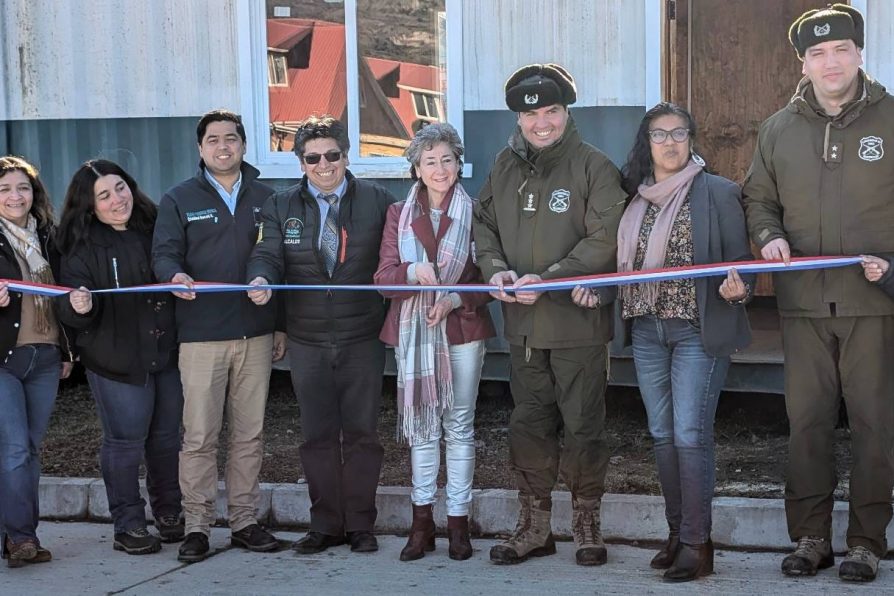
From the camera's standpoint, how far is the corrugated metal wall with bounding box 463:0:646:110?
7.93 meters

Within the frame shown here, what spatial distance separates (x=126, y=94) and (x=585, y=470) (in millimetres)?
5159

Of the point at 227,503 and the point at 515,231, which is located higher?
the point at 515,231

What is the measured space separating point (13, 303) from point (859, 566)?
13.0 ft

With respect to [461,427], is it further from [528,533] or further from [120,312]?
[120,312]

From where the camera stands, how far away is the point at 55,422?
8.80 meters

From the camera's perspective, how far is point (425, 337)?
225 inches

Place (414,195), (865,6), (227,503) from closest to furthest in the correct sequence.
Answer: (414,195), (227,503), (865,6)

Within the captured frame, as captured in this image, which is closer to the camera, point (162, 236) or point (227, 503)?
point (162, 236)

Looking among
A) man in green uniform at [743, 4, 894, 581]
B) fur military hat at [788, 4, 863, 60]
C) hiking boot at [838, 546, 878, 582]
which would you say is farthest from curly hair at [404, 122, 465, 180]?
hiking boot at [838, 546, 878, 582]

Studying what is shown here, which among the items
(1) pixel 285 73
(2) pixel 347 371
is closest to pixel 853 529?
(2) pixel 347 371

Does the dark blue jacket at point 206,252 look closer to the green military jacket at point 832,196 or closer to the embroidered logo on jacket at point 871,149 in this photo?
the green military jacket at point 832,196

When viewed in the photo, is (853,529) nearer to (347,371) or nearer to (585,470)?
(585,470)

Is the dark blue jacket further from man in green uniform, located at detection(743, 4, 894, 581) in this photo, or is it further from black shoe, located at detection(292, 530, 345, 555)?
man in green uniform, located at detection(743, 4, 894, 581)

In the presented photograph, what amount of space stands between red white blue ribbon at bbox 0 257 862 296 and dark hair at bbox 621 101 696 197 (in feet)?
1.38
